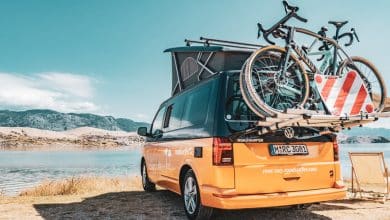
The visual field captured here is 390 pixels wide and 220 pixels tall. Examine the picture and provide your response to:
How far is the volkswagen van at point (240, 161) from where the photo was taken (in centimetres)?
520

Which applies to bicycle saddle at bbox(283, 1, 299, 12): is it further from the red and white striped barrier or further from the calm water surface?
the calm water surface

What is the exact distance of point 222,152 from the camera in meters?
5.19

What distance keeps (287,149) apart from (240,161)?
0.72 metres

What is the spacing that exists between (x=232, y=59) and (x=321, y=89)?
155 cm

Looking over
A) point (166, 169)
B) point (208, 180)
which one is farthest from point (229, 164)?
point (166, 169)

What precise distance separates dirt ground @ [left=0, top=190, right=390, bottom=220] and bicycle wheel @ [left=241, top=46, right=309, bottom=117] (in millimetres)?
1897

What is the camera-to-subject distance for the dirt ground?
6.50 meters

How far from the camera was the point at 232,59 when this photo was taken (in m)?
6.48

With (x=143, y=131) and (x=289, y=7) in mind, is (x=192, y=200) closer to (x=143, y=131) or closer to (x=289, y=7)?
(x=289, y=7)

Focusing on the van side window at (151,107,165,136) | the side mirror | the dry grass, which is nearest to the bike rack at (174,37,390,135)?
the van side window at (151,107,165,136)

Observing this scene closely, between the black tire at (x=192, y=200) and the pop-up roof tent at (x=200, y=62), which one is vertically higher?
the pop-up roof tent at (x=200, y=62)

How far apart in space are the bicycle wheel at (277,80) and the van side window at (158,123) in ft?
10.5

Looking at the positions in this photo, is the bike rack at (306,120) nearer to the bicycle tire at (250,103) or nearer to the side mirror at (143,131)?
the bicycle tire at (250,103)

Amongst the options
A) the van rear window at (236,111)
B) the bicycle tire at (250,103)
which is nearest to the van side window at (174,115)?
the van rear window at (236,111)
